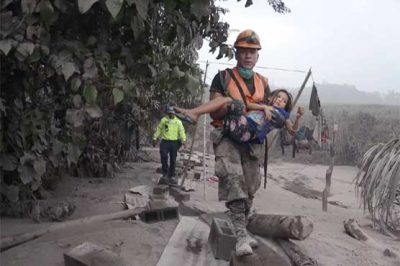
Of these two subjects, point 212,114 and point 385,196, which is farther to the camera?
point 385,196

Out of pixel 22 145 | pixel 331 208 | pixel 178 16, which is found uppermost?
pixel 178 16

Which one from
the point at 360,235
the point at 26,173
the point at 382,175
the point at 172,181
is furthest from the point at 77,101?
the point at 172,181

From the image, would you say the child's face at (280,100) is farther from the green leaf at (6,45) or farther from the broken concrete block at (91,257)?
the green leaf at (6,45)

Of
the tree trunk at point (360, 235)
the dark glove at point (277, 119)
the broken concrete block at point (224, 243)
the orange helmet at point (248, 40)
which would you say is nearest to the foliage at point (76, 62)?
the orange helmet at point (248, 40)

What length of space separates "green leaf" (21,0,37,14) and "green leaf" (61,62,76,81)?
0.36 metres

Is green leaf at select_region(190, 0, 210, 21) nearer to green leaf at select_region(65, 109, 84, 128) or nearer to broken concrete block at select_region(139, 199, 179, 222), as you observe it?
green leaf at select_region(65, 109, 84, 128)

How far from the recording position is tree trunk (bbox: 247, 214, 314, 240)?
429 centimetres

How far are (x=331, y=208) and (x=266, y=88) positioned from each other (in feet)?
28.4

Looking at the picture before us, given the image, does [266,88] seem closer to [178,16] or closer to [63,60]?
[178,16]

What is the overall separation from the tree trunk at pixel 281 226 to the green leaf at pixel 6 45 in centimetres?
282

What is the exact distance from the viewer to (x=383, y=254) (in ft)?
20.7

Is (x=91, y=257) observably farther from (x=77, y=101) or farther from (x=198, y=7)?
(x=198, y=7)

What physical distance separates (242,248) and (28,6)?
2.29m

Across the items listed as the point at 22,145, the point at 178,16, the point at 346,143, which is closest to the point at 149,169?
the point at 22,145
